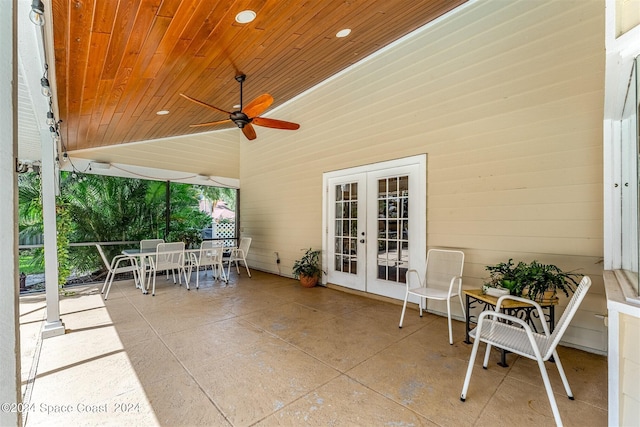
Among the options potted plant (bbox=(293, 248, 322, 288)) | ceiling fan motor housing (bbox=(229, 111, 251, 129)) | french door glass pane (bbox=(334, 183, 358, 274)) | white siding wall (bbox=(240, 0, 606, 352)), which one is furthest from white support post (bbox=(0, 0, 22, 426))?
potted plant (bbox=(293, 248, 322, 288))

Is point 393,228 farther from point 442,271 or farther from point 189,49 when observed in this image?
point 189,49

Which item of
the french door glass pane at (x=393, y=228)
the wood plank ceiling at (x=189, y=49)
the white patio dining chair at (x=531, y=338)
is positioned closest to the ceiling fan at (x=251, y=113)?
the wood plank ceiling at (x=189, y=49)

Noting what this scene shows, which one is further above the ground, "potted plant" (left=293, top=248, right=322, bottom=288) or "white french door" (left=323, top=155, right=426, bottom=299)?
"white french door" (left=323, top=155, right=426, bottom=299)

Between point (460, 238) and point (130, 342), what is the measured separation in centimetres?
393

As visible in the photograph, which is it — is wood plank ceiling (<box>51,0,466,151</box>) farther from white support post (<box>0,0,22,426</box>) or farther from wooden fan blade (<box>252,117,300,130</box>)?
white support post (<box>0,0,22,426</box>)

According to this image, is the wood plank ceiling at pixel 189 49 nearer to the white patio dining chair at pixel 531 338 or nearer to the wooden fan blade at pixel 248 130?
the wooden fan blade at pixel 248 130

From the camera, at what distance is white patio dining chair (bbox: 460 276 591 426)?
1.66 meters

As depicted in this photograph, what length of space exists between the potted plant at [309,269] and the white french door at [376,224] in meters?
0.23

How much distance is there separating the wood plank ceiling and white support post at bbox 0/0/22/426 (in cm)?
105

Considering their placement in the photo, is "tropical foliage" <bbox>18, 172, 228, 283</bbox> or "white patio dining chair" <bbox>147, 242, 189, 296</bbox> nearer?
"white patio dining chair" <bbox>147, 242, 189, 296</bbox>

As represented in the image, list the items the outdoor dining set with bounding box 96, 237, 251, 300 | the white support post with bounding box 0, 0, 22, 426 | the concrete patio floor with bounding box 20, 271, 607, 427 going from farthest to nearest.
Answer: the outdoor dining set with bounding box 96, 237, 251, 300 → the concrete patio floor with bounding box 20, 271, 607, 427 → the white support post with bounding box 0, 0, 22, 426

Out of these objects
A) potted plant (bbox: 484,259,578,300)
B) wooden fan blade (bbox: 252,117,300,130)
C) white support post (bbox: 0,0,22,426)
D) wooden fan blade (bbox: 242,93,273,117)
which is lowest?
potted plant (bbox: 484,259,578,300)

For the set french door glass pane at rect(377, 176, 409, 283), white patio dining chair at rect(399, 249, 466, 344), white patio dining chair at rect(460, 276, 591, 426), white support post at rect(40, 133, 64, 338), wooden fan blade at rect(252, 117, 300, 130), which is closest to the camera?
white patio dining chair at rect(460, 276, 591, 426)

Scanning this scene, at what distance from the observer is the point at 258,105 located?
337cm
